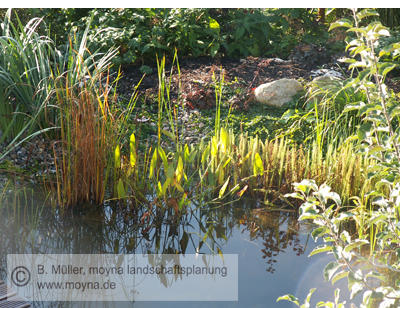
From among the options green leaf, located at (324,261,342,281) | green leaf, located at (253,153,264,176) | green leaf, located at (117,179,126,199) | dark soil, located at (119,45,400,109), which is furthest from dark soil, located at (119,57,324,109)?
green leaf, located at (324,261,342,281)

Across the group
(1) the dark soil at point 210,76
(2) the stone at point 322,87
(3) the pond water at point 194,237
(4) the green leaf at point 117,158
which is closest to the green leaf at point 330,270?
(3) the pond water at point 194,237

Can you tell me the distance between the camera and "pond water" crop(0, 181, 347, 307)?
2.76 meters

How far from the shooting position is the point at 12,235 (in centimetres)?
312

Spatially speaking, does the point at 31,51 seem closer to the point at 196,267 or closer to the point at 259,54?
the point at 196,267

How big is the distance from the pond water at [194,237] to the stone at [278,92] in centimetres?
198

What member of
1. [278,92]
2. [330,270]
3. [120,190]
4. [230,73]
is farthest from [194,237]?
[230,73]

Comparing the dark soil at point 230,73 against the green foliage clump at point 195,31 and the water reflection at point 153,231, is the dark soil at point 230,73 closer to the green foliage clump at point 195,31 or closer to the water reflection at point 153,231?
the green foliage clump at point 195,31

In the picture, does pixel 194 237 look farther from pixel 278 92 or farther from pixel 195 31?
pixel 195 31

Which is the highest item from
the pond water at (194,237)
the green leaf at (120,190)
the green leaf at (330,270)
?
the green leaf at (330,270)

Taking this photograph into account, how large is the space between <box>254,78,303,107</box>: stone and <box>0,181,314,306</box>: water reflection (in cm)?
203

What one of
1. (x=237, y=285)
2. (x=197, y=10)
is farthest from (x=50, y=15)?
(x=237, y=285)

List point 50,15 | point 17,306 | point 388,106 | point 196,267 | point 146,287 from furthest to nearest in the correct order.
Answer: point 50,15 < point 196,267 < point 146,287 < point 388,106 < point 17,306

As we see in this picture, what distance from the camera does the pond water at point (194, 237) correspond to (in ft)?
9.04

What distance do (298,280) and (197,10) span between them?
15.1 feet
